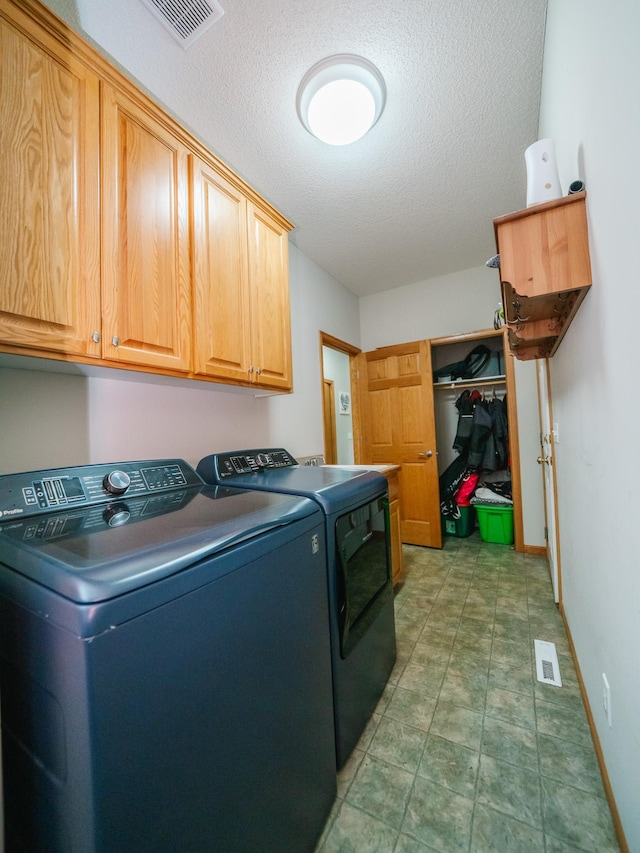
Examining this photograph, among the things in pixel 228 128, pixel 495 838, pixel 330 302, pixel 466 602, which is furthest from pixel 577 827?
pixel 330 302

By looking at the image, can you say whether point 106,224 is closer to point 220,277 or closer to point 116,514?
point 220,277

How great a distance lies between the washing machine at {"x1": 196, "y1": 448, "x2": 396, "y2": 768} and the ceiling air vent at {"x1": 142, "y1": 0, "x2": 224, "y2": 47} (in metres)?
1.66

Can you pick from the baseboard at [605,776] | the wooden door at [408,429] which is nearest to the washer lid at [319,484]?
the baseboard at [605,776]

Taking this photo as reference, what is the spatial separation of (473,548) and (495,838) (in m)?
2.43

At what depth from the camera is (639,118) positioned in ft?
1.99

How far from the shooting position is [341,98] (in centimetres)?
145

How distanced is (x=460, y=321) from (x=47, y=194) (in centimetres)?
326

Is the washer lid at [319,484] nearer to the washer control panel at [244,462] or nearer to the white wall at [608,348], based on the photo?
the washer control panel at [244,462]

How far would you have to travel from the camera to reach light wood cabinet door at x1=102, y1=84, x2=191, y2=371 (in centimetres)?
112

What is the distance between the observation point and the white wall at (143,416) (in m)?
1.18

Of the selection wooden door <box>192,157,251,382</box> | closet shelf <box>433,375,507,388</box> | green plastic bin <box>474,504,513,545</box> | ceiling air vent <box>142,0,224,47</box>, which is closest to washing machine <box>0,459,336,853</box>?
wooden door <box>192,157,251,382</box>

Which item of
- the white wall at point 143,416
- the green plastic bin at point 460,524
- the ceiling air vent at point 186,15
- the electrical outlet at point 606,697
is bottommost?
the green plastic bin at point 460,524

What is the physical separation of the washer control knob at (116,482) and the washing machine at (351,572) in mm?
387

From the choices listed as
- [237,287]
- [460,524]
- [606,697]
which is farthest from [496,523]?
[237,287]
